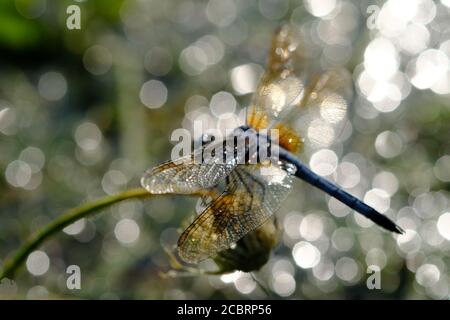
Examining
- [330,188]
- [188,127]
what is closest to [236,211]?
[330,188]

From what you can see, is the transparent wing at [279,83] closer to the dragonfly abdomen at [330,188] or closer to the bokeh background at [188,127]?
the dragonfly abdomen at [330,188]

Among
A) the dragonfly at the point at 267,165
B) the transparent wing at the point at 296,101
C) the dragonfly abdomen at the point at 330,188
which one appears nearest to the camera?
the dragonfly at the point at 267,165

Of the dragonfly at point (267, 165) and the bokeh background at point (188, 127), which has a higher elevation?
the dragonfly at point (267, 165)

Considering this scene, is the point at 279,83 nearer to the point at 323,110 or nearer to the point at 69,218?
the point at 323,110

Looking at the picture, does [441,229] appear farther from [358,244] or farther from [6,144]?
[6,144]

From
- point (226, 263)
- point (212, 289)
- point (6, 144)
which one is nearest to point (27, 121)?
point (6, 144)

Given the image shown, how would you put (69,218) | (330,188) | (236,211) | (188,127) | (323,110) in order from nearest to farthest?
(69,218) → (236,211) → (330,188) → (323,110) → (188,127)

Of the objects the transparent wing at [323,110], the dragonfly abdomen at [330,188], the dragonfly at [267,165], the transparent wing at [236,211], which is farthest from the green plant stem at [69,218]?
the transparent wing at [323,110]
